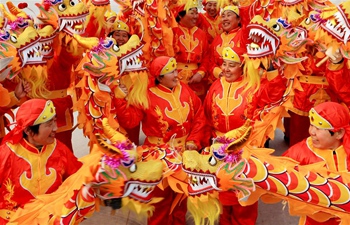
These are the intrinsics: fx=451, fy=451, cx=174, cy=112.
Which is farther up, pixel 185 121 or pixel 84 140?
pixel 185 121

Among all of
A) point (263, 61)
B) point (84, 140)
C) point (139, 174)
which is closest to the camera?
point (139, 174)

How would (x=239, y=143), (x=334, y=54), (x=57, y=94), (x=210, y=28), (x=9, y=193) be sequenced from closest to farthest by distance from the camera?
(x=239, y=143), (x=9, y=193), (x=334, y=54), (x=57, y=94), (x=210, y=28)

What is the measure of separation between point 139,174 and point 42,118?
66 cm

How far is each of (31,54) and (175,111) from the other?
3.51 ft

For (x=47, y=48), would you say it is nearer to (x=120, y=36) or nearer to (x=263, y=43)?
(x=120, y=36)

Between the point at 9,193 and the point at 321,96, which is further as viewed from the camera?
the point at 321,96

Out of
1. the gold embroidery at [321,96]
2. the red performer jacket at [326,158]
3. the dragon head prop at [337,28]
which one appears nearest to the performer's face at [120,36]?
the gold embroidery at [321,96]

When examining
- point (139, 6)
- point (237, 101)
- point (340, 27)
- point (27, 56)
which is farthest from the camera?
point (139, 6)

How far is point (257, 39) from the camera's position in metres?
3.20

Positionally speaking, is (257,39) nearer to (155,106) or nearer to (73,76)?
(155,106)

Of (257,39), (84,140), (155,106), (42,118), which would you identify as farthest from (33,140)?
(84,140)

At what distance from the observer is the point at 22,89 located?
3.09 m

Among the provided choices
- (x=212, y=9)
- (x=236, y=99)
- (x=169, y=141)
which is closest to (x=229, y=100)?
(x=236, y=99)

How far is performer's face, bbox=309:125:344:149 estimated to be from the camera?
234 cm
